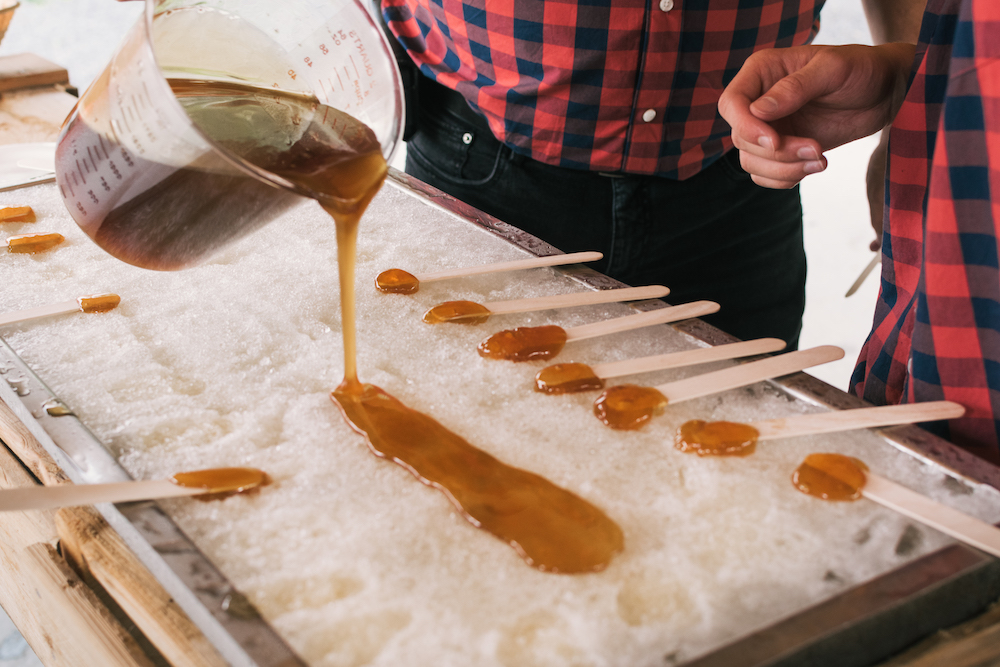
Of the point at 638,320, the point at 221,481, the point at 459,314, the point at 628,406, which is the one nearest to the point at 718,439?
the point at 628,406

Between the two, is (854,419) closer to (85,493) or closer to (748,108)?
(748,108)

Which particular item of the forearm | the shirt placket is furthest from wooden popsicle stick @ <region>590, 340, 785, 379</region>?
the forearm


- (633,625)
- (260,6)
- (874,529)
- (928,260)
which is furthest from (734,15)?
(633,625)

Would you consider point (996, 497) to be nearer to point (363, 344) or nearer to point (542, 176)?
point (363, 344)

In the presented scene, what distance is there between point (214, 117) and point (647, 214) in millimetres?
725

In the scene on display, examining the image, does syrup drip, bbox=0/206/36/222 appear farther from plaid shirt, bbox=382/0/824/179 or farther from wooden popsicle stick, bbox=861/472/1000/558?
wooden popsicle stick, bbox=861/472/1000/558

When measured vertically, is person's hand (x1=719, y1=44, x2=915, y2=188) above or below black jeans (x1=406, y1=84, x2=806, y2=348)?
above

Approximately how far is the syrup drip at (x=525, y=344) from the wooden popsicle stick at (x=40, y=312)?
1.70 ft

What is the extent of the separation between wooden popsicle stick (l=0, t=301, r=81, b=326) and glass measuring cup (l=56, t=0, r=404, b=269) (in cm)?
16

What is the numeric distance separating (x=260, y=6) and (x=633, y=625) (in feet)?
2.50

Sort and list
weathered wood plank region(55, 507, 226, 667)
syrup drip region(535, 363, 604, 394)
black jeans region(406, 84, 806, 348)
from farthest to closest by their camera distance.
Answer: black jeans region(406, 84, 806, 348) < syrup drip region(535, 363, 604, 394) < weathered wood plank region(55, 507, 226, 667)

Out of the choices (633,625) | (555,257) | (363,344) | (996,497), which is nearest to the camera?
(633,625)

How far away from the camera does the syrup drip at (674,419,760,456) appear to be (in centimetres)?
75

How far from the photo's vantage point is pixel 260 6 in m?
0.88
